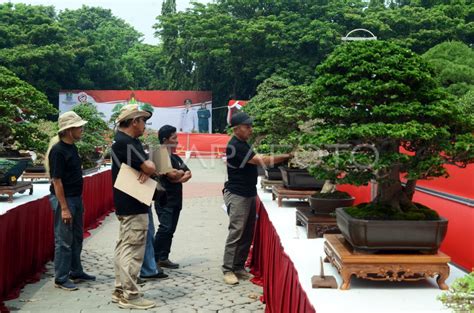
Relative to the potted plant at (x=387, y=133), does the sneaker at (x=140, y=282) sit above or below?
below

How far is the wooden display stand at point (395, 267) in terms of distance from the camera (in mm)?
2674

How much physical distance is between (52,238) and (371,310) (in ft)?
13.8

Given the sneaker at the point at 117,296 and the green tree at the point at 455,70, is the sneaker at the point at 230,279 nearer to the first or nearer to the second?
the sneaker at the point at 117,296

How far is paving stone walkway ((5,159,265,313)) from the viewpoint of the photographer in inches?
165

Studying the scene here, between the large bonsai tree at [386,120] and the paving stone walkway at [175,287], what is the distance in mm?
1793

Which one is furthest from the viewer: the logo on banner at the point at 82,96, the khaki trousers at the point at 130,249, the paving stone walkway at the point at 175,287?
the logo on banner at the point at 82,96

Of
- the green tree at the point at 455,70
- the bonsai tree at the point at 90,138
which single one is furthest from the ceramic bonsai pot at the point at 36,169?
the green tree at the point at 455,70

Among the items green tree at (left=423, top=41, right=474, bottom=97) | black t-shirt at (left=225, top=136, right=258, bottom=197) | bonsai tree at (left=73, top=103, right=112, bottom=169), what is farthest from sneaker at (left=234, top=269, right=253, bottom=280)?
green tree at (left=423, top=41, right=474, bottom=97)

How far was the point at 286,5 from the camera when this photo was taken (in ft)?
93.1

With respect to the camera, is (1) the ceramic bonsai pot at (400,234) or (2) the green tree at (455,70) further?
(2) the green tree at (455,70)

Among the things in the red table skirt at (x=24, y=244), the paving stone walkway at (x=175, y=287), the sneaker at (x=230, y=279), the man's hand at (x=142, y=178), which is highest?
the man's hand at (x=142, y=178)

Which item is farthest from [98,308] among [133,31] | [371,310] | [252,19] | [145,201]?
[133,31]

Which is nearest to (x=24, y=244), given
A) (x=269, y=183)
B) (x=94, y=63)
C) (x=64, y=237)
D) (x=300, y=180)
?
(x=64, y=237)

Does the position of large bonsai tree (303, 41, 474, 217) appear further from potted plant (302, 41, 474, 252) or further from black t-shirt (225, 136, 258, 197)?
black t-shirt (225, 136, 258, 197)
